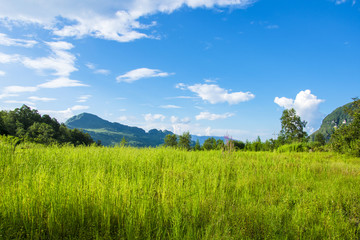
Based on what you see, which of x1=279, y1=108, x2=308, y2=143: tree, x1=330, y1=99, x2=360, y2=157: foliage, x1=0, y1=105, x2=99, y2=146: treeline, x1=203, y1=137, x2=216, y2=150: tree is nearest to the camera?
x1=330, y1=99, x2=360, y2=157: foliage

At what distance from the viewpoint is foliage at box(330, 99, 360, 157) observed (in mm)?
11355

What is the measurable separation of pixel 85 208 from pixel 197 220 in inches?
73.0

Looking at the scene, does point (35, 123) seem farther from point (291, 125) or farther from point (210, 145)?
point (291, 125)

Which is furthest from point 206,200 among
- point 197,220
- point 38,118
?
point 38,118

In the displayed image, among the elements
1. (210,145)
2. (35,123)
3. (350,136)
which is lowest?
(210,145)

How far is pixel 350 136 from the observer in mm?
12078

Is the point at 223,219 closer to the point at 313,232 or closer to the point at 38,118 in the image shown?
the point at 313,232

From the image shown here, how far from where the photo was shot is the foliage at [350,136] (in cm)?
1135

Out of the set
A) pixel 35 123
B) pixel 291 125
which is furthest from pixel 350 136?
pixel 35 123

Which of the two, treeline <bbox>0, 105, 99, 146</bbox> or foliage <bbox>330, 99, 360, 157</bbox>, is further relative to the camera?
treeline <bbox>0, 105, 99, 146</bbox>

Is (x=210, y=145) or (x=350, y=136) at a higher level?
(x=350, y=136)


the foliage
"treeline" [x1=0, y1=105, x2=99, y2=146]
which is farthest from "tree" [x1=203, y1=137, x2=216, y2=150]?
"treeline" [x1=0, y1=105, x2=99, y2=146]

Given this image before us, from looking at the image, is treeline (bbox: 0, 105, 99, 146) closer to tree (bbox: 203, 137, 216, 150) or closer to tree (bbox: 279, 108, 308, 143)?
tree (bbox: 203, 137, 216, 150)

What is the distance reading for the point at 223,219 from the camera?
3197 millimetres
